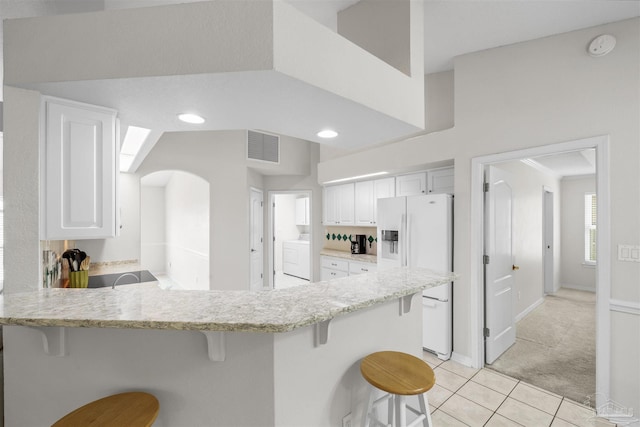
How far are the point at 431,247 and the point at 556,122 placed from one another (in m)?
1.52

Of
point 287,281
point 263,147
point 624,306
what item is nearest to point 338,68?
point 624,306

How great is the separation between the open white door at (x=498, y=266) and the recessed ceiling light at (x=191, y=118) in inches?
104

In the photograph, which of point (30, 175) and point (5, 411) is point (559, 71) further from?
point (5, 411)

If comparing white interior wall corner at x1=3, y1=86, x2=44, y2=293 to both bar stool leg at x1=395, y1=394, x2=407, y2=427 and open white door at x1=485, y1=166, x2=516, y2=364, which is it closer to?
bar stool leg at x1=395, y1=394, x2=407, y2=427

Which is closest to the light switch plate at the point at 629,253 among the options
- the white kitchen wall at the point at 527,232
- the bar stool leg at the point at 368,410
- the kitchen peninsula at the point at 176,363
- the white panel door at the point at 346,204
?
the white kitchen wall at the point at 527,232

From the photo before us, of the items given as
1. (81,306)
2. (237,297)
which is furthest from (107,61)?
(237,297)

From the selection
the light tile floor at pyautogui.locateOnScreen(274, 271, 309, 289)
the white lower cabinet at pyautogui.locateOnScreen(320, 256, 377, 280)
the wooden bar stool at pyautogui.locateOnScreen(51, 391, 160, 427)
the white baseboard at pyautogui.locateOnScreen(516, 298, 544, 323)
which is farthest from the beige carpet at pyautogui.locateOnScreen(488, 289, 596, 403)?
the light tile floor at pyautogui.locateOnScreen(274, 271, 309, 289)

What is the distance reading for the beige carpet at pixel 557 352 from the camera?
2.61 meters

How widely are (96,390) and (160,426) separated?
0.35 metres

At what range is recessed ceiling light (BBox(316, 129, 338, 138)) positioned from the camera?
6.60 ft

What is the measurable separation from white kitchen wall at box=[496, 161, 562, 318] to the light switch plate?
4.63 ft

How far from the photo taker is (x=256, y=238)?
210 inches

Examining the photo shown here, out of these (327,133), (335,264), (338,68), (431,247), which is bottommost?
(335,264)

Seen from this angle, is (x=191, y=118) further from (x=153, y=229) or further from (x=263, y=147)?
(x=153, y=229)
